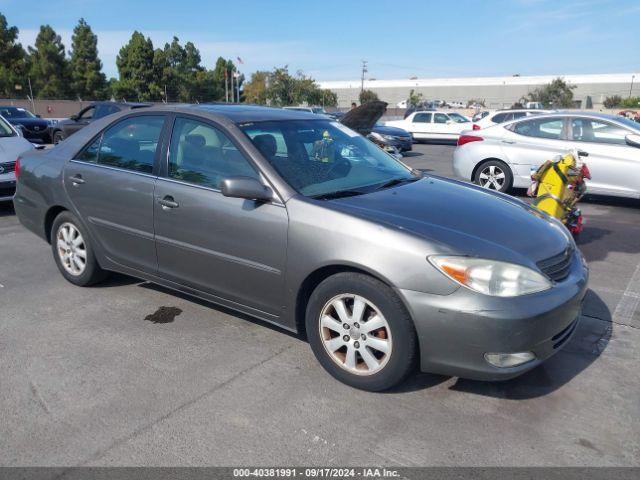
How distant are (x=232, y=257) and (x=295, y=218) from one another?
579 millimetres

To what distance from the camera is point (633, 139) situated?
8367 millimetres

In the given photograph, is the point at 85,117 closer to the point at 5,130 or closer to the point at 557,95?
the point at 5,130

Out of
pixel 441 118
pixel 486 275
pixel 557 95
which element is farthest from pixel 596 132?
pixel 557 95

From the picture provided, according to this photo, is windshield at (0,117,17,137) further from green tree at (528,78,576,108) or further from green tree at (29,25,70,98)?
green tree at (528,78,576,108)

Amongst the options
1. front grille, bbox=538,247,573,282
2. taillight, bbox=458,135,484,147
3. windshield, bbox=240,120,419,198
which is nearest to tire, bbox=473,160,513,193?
taillight, bbox=458,135,484,147

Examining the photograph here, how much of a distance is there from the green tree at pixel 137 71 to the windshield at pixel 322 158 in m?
49.8

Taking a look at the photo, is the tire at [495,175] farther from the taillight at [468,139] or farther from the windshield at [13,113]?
the windshield at [13,113]

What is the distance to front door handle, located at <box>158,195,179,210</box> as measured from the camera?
388cm

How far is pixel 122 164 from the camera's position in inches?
171

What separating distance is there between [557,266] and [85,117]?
1602cm

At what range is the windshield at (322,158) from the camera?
3.61 meters

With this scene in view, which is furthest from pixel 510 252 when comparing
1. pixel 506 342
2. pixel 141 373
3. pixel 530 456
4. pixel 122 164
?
pixel 122 164

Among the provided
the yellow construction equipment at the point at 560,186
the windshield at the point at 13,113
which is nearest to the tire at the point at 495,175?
the yellow construction equipment at the point at 560,186

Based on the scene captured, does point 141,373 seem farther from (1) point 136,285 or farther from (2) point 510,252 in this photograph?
(2) point 510,252
